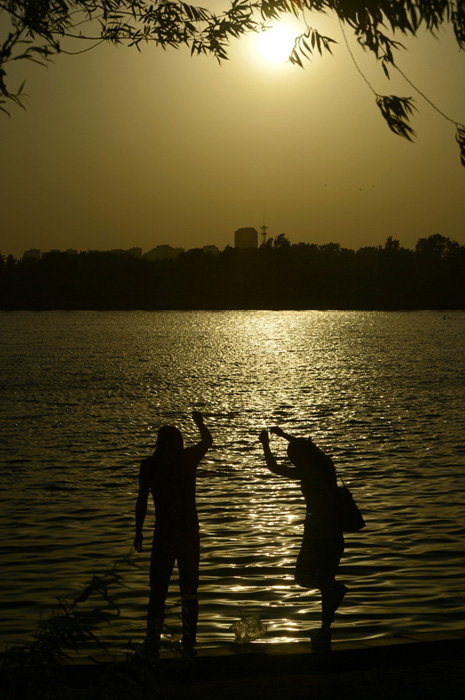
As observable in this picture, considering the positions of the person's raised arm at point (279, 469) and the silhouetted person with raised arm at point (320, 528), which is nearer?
the silhouetted person with raised arm at point (320, 528)

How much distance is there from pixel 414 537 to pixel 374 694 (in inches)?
317

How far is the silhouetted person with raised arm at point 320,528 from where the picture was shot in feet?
31.2

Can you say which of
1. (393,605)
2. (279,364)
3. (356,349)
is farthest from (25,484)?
(356,349)

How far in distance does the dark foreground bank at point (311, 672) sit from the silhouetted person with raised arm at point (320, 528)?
2.10 feet

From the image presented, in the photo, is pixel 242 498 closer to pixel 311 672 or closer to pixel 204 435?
pixel 204 435

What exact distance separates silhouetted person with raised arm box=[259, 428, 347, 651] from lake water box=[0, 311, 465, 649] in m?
1.29

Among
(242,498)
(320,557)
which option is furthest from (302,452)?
(242,498)

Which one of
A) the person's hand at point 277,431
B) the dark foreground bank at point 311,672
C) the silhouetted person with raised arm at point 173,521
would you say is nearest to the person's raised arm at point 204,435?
the silhouetted person with raised arm at point 173,521

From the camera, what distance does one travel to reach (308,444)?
9641 millimetres

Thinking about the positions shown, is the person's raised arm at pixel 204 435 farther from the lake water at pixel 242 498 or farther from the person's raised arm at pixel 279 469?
the lake water at pixel 242 498

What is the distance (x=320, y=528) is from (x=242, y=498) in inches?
415

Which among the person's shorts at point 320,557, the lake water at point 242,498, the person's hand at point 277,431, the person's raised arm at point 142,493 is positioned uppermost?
the person's hand at point 277,431

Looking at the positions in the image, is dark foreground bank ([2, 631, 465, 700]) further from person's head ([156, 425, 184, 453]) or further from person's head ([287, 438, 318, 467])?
person's head ([156, 425, 184, 453])

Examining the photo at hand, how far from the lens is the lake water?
1205cm
